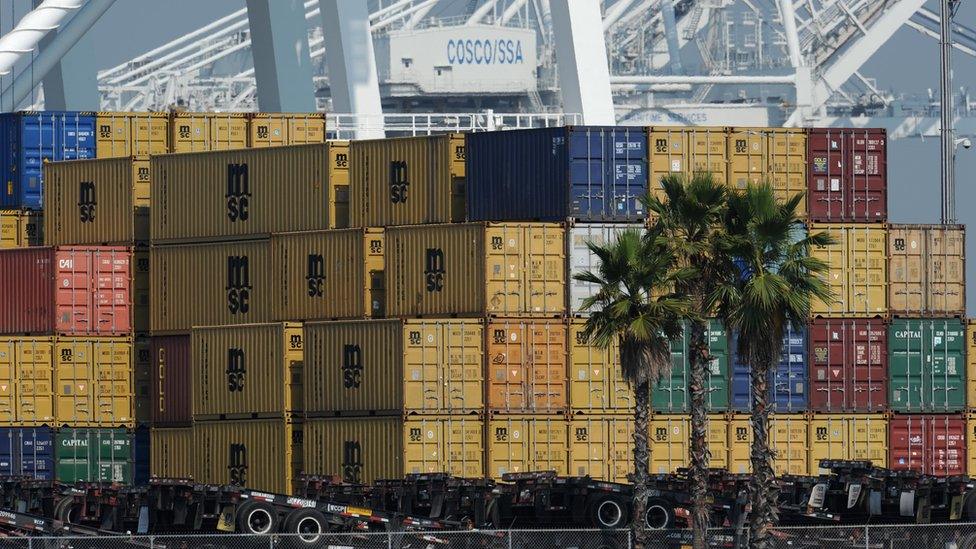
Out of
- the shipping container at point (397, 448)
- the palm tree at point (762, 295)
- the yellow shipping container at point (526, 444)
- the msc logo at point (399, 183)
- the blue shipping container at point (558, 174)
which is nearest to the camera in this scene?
the palm tree at point (762, 295)

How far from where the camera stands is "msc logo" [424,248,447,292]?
5241 cm

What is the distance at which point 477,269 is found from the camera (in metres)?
51.8

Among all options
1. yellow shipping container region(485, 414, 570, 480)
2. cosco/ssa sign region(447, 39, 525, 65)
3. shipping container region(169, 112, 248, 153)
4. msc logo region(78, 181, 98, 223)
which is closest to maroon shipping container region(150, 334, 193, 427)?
msc logo region(78, 181, 98, 223)

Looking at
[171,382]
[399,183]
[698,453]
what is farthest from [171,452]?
[698,453]

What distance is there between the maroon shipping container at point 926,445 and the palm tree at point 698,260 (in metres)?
15.2

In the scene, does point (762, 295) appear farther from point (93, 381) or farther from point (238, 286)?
point (93, 381)

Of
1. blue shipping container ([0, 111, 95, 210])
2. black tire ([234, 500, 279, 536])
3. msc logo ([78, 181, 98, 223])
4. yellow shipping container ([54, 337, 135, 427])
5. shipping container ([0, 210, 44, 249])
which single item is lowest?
black tire ([234, 500, 279, 536])

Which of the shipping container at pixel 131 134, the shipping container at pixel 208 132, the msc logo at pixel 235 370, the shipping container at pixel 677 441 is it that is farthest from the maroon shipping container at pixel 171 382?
the shipping container at pixel 677 441

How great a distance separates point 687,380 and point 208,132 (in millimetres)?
17759

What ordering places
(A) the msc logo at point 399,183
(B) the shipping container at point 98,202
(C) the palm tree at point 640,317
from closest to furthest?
1. (C) the palm tree at point 640,317
2. (A) the msc logo at point 399,183
3. (B) the shipping container at point 98,202

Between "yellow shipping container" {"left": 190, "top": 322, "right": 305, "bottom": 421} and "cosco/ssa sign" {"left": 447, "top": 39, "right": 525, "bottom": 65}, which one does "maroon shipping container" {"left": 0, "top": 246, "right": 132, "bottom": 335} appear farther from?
"cosco/ssa sign" {"left": 447, "top": 39, "right": 525, "bottom": 65}

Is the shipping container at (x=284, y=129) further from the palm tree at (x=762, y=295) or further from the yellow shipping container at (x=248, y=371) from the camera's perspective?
the palm tree at (x=762, y=295)

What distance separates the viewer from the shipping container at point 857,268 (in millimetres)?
53250

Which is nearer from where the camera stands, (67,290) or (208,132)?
(67,290)
